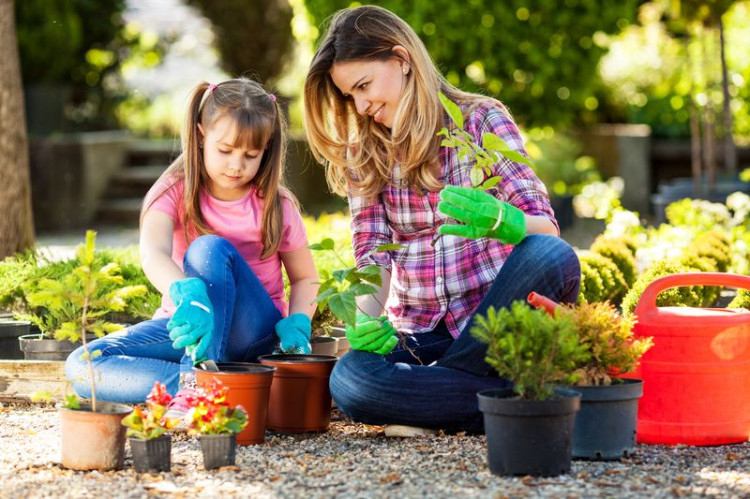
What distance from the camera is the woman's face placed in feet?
9.62

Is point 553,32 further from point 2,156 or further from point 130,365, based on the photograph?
point 130,365

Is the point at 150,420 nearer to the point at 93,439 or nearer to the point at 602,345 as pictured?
the point at 93,439

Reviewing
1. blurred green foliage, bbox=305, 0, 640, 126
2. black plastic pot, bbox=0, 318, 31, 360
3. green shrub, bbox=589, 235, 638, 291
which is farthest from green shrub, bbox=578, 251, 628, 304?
blurred green foliage, bbox=305, 0, 640, 126

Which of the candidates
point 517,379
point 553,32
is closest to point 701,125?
point 553,32

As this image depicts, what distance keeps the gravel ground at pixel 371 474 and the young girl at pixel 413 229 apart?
16 cm

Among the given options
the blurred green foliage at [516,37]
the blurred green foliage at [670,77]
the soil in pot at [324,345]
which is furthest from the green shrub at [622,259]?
the blurred green foliage at [670,77]

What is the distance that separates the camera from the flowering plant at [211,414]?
7.88 feet

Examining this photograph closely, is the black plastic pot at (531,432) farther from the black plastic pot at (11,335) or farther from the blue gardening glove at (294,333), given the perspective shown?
the black plastic pot at (11,335)

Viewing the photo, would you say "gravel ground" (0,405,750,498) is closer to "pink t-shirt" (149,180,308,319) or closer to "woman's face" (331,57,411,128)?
"pink t-shirt" (149,180,308,319)

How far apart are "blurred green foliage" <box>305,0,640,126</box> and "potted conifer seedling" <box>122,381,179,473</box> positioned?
543 centimetres

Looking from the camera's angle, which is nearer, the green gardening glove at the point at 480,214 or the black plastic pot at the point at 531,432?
the black plastic pot at the point at 531,432

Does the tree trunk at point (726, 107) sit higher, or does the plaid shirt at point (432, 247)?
the tree trunk at point (726, 107)

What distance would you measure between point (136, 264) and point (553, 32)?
4564 millimetres

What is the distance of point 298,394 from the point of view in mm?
2838
